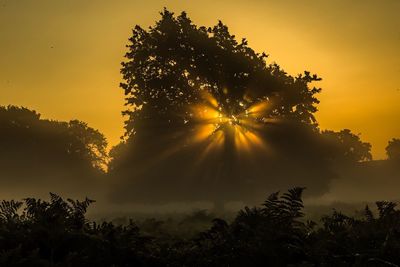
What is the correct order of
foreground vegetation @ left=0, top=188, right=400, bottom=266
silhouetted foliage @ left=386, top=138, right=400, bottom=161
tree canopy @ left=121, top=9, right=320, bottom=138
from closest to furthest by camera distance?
foreground vegetation @ left=0, top=188, right=400, bottom=266 < tree canopy @ left=121, top=9, right=320, bottom=138 < silhouetted foliage @ left=386, top=138, right=400, bottom=161

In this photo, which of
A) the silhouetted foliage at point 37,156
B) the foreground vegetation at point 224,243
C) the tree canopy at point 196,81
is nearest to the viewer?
the foreground vegetation at point 224,243

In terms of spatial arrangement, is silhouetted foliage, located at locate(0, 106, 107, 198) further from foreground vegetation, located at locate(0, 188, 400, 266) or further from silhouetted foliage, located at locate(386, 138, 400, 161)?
foreground vegetation, located at locate(0, 188, 400, 266)

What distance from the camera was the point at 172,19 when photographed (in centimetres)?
4403

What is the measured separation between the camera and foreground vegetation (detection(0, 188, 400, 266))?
3.44 meters

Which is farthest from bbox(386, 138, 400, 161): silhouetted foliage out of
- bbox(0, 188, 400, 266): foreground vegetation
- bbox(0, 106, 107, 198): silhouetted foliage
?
bbox(0, 188, 400, 266): foreground vegetation

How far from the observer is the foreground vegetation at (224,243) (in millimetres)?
3438

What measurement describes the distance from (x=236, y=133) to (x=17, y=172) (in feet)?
122

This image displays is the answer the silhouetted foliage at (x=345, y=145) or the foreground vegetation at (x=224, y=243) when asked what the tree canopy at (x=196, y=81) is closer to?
the silhouetted foliage at (x=345, y=145)

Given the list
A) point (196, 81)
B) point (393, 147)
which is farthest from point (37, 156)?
point (393, 147)

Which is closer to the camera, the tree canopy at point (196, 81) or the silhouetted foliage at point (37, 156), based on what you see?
the tree canopy at point (196, 81)

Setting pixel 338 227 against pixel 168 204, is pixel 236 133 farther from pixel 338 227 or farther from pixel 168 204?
pixel 338 227

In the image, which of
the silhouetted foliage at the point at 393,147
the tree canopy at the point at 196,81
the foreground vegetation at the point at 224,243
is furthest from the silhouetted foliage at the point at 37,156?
the foreground vegetation at the point at 224,243

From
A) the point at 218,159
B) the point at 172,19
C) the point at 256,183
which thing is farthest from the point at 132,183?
the point at 172,19

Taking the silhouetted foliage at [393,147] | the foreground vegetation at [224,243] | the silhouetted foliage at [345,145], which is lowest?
the foreground vegetation at [224,243]
